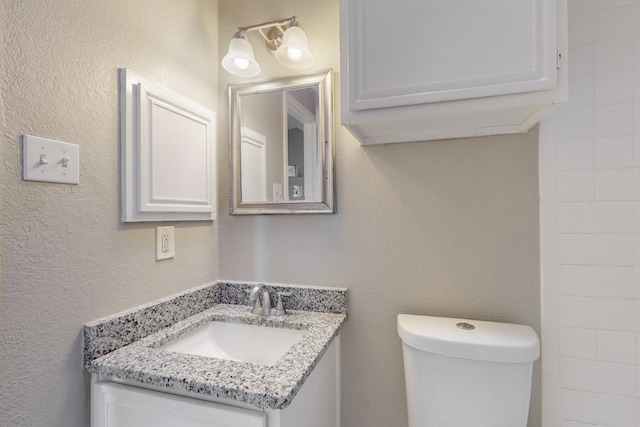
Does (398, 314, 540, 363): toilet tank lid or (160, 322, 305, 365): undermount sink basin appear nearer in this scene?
(398, 314, 540, 363): toilet tank lid

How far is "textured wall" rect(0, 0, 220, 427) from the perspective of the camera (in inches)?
26.3

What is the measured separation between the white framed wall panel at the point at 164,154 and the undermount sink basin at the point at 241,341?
0.42 m

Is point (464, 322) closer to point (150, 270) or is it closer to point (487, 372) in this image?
point (487, 372)

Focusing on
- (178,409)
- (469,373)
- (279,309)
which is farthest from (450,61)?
(178,409)

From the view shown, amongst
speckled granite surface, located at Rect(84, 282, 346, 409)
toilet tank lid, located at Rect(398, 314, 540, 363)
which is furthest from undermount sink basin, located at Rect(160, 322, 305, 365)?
toilet tank lid, located at Rect(398, 314, 540, 363)

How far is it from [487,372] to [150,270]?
3.46 ft

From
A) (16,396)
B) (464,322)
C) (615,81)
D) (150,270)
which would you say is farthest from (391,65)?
(16,396)

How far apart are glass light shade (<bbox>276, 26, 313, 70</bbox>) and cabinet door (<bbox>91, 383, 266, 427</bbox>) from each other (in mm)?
1106

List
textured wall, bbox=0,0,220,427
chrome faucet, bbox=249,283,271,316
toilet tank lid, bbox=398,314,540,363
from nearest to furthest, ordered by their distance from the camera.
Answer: textured wall, bbox=0,0,220,427 → toilet tank lid, bbox=398,314,540,363 → chrome faucet, bbox=249,283,271,316

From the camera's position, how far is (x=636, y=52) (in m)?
0.92

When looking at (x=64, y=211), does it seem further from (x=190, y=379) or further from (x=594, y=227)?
(x=594, y=227)

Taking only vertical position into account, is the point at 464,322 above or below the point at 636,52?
below

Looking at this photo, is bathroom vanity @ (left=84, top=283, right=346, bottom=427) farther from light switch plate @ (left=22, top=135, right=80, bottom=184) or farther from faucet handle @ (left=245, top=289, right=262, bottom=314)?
light switch plate @ (left=22, top=135, right=80, bottom=184)

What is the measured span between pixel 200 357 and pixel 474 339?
Result: 0.76 metres
